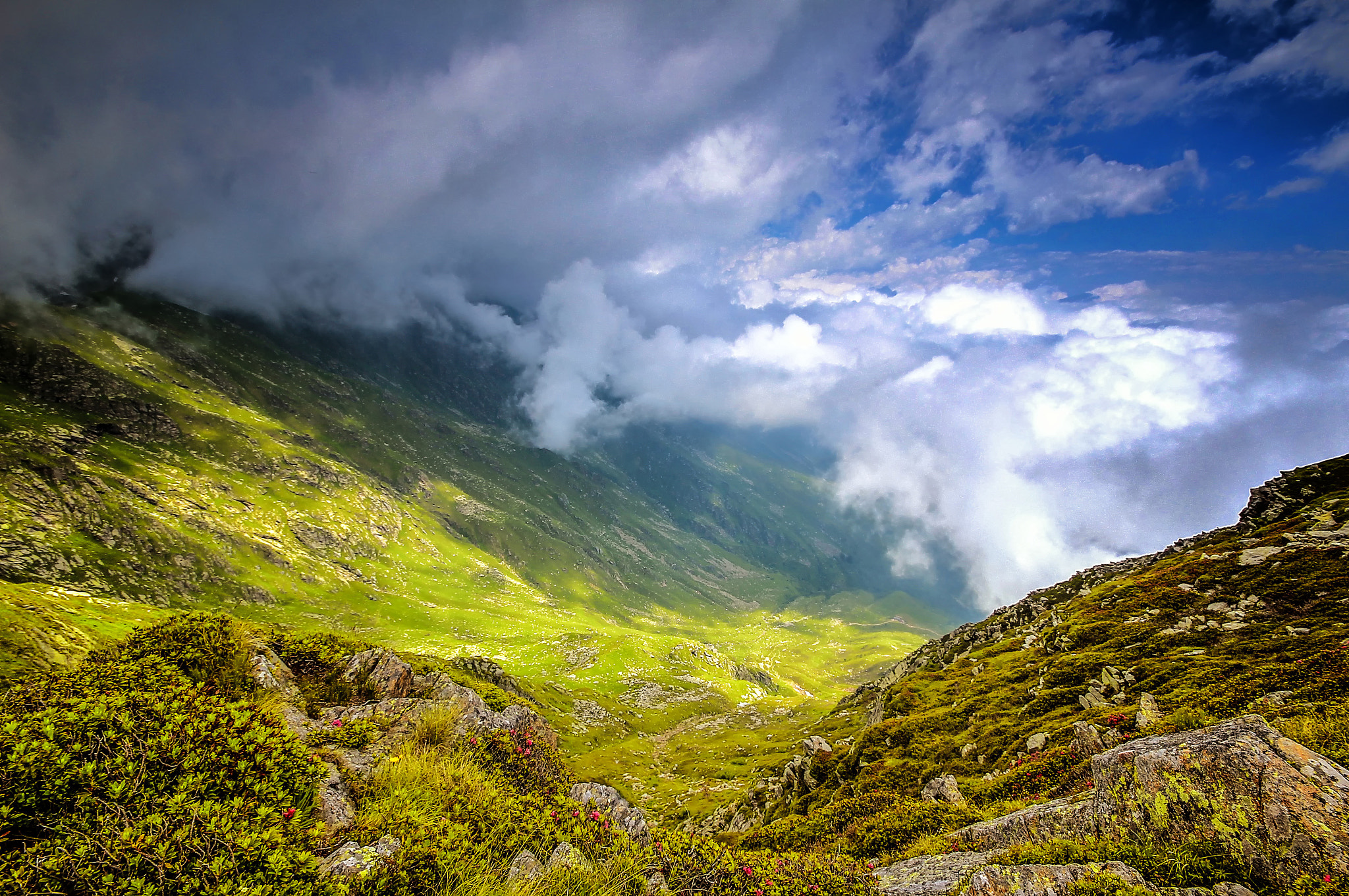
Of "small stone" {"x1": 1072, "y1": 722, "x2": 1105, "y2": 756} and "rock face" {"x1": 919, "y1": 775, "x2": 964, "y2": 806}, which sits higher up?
"small stone" {"x1": 1072, "y1": 722, "x2": 1105, "y2": 756}

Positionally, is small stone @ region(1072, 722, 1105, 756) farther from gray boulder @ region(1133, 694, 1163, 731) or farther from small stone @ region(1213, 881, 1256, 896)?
small stone @ region(1213, 881, 1256, 896)

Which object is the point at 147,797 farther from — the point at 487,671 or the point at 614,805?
the point at 487,671

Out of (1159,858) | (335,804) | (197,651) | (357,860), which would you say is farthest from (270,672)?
(1159,858)

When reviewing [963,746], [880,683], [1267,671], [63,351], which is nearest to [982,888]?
[1267,671]

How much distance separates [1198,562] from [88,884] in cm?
6382

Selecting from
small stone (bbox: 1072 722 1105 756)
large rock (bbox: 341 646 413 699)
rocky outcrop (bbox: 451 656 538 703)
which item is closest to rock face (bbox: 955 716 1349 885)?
small stone (bbox: 1072 722 1105 756)

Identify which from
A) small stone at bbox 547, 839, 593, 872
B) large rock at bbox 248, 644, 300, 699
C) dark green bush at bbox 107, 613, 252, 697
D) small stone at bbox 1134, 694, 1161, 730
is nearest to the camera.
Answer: small stone at bbox 547, 839, 593, 872

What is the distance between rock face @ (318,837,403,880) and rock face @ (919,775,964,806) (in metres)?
21.3

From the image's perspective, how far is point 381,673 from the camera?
696 inches

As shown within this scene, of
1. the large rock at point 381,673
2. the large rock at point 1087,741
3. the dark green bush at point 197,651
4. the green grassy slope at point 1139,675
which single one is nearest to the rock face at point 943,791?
the green grassy slope at point 1139,675

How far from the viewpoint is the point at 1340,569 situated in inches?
1149

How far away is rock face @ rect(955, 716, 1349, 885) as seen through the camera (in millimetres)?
7348

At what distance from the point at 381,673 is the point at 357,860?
1352 centimetres

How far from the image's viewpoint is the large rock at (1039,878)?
24.6 ft
